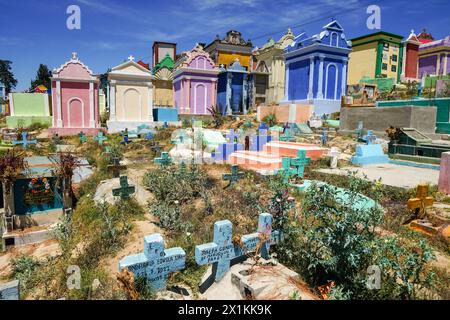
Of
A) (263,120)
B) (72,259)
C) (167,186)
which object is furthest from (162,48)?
(72,259)

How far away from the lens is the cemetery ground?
10.8 feet

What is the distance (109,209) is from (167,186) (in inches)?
57.1

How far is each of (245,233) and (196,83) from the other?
2076cm

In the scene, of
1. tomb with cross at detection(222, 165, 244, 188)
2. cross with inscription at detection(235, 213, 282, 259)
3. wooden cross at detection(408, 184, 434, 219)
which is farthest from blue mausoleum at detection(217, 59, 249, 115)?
cross with inscription at detection(235, 213, 282, 259)

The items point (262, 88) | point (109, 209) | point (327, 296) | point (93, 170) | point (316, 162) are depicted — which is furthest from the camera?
point (262, 88)

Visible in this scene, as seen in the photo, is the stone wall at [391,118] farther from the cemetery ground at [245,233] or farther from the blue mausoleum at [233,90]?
the blue mausoleum at [233,90]

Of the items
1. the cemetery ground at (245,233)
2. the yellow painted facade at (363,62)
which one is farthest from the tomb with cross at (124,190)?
the yellow painted facade at (363,62)

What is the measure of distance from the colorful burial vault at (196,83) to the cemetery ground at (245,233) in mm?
15995

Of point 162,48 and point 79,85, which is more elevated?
point 162,48

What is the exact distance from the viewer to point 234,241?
3.81 m

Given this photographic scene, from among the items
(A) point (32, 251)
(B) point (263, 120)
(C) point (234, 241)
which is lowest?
(A) point (32, 251)
